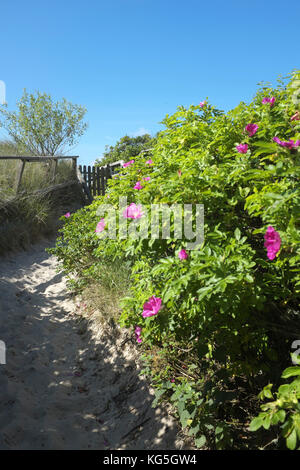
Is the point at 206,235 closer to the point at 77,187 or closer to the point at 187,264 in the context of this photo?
the point at 187,264

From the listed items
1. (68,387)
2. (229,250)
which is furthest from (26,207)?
(229,250)

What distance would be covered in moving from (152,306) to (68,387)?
179 cm

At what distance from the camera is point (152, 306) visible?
1877mm

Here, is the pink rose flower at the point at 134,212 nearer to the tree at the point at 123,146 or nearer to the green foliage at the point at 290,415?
the green foliage at the point at 290,415

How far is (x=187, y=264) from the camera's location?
5.49 ft

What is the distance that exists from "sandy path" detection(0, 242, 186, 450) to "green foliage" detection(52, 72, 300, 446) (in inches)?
21.4

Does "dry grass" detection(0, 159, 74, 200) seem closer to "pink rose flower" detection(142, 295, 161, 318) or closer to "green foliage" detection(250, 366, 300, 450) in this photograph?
"pink rose flower" detection(142, 295, 161, 318)

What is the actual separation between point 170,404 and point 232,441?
0.68 metres

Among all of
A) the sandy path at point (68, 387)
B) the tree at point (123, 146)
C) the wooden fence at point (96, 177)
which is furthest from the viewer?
the tree at point (123, 146)

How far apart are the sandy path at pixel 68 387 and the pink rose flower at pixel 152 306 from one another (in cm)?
109

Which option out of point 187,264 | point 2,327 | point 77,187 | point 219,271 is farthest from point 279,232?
point 77,187

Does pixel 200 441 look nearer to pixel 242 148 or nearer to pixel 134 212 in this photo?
pixel 134 212

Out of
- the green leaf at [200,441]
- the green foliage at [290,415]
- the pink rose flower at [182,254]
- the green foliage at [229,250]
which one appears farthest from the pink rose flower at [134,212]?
the green leaf at [200,441]

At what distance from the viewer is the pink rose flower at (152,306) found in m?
1.84
